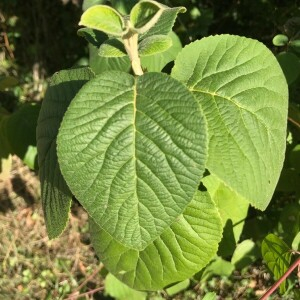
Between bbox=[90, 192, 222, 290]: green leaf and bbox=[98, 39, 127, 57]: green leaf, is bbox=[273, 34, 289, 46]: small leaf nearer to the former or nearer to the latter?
bbox=[90, 192, 222, 290]: green leaf

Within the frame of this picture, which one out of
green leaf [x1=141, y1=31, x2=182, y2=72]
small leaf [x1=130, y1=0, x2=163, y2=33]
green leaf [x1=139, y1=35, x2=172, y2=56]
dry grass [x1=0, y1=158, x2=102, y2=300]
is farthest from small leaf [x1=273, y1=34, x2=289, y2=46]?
dry grass [x1=0, y1=158, x2=102, y2=300]

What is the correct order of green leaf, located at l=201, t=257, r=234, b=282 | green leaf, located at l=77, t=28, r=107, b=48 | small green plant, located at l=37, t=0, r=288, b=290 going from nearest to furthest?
small green plant, located at l=37, t=0, r=288, b=290, green leaf, located at l=77, t=28, r=107, b=48, green leaf, located at l=201, t=257, r=234, b=282

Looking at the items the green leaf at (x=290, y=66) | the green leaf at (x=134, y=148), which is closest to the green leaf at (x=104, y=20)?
the green leaf at (x=134, y=148)

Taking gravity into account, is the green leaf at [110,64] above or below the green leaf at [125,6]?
below

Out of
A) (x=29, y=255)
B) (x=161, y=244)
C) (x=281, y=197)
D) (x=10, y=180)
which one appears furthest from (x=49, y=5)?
(x=161, y=244)

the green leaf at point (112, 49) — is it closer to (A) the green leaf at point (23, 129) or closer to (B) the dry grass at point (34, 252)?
(A) the green leaf at point (23, 129)

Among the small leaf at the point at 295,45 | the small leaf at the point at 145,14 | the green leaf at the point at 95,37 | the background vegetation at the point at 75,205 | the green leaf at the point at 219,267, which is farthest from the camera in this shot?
the green leaf at the point at 219,267

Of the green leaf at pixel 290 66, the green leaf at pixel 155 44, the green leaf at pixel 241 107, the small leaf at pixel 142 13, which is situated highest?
the small leaf at pixel 142 13

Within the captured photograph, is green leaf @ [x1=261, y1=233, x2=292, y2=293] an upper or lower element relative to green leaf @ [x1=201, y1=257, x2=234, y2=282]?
upper
